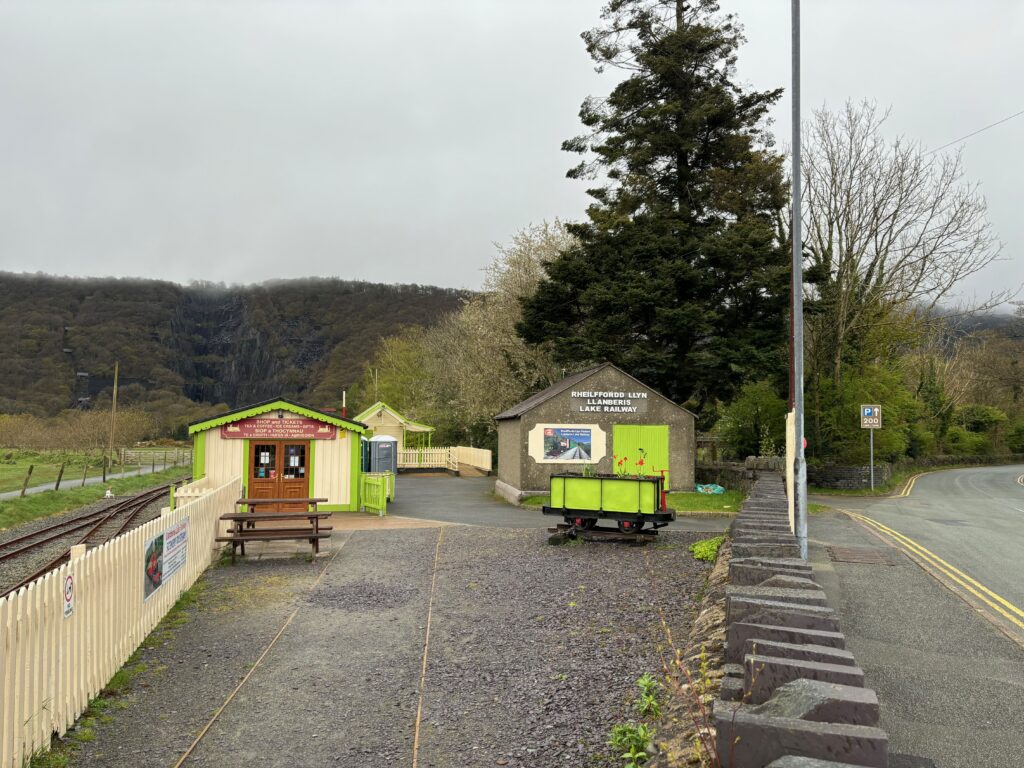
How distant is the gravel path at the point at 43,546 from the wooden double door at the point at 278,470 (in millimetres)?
3547

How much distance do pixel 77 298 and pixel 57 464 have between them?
308 ft

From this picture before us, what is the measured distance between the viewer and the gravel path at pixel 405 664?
17.2 ft

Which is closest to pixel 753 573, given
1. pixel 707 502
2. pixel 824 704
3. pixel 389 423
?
pixel 824 704

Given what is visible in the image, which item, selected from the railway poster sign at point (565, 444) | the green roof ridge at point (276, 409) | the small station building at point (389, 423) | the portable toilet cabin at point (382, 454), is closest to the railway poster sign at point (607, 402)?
the railway poster sign at point (565, 444)

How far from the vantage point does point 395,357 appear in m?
64.9

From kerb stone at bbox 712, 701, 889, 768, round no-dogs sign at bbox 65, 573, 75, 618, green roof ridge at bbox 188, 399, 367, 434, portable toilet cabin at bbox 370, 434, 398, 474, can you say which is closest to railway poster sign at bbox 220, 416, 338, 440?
green roof ridge at bbox 188, 399, 367, 434

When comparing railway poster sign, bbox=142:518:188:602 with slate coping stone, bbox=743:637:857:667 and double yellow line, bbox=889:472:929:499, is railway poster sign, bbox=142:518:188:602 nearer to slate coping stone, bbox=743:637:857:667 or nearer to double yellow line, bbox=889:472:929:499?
slate coping stone, bbox=743:637:857:667

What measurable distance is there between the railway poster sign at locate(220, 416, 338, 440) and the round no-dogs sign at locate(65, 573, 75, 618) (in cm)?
1452

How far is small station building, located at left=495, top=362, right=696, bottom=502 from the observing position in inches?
956

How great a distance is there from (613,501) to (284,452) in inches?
417

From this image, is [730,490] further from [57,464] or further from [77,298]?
[77,298]

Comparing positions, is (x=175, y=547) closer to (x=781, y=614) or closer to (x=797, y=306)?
(x=781, y=614)

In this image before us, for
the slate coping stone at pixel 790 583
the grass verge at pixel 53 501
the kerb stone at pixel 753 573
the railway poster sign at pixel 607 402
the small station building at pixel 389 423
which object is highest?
the railway poster sign at pixel 607 402

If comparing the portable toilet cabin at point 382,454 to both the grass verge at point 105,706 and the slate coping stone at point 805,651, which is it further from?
the slate coping stone at point 805,651
